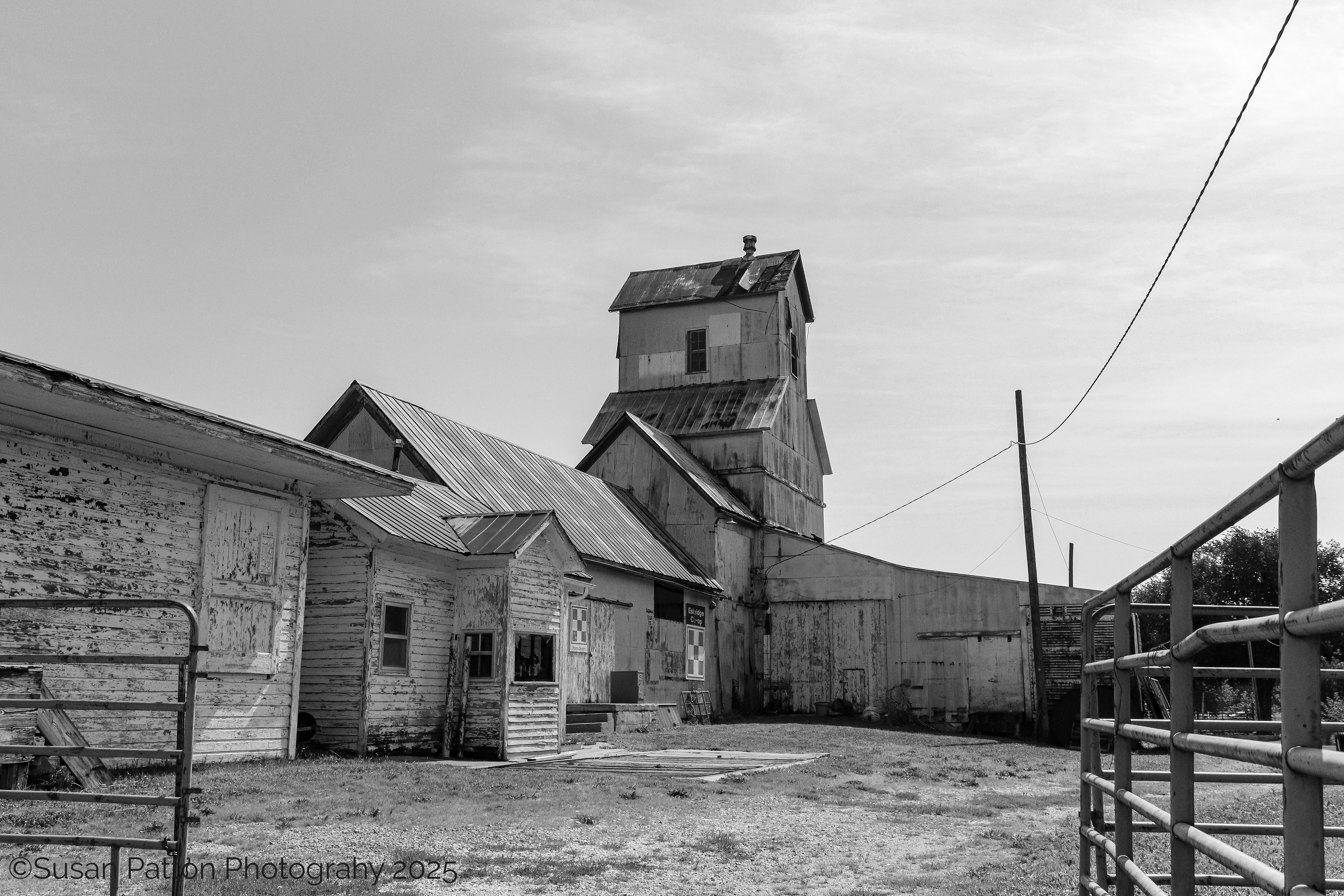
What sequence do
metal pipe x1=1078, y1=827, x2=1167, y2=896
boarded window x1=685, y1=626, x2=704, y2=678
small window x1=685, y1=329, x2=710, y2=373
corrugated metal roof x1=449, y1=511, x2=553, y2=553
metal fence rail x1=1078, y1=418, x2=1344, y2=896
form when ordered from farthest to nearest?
small window x1=685, y1=329, x2=710, y2=373, boarded window x1=685, y1=626, x2=704, y2=678, corrugated metal roof x1=449, y1=511, x2=553, y2=553, metal pipe x1=1078, y1=827, x2=1167, y2=896, metal fence rail x1=1078, y1=418, x2=1344, y2=896

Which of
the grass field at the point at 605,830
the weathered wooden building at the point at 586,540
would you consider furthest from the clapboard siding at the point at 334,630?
the weathered wooden building at the point at 586,540

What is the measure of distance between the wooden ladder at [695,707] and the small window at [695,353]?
12.5m

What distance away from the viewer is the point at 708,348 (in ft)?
129

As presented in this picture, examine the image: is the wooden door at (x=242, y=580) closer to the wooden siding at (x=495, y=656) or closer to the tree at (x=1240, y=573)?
the wooden siding at (x=495, y=656)

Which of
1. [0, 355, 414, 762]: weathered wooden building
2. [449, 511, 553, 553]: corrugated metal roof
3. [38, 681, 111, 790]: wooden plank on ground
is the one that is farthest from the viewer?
[449, 511, 553, 553]: corrugated metal roof

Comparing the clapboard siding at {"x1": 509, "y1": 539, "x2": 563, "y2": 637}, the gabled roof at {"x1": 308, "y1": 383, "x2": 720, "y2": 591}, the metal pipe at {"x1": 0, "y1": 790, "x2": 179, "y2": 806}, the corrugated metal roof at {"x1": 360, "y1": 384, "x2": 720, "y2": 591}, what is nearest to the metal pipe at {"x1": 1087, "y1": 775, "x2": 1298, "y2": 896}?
the metal pipe at {"x1": 0, "y1": 790, "x2": 179, "y2": 806}

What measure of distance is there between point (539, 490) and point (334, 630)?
1079cm

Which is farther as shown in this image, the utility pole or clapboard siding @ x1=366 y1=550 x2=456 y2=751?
the utility pole

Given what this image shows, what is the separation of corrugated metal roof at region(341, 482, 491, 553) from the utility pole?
49.7ft

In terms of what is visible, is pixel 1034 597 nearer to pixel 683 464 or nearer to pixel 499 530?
pixel 683 464

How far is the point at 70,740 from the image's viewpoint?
12195 mm

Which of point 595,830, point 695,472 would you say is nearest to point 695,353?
point 695,472

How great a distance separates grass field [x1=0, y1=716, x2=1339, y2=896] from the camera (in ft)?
26.4

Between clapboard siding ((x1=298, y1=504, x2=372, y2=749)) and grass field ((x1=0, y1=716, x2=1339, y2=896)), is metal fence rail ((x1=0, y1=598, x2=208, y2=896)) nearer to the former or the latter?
grass field ((x1=0, y1=716, x2=1339, y2=896))
